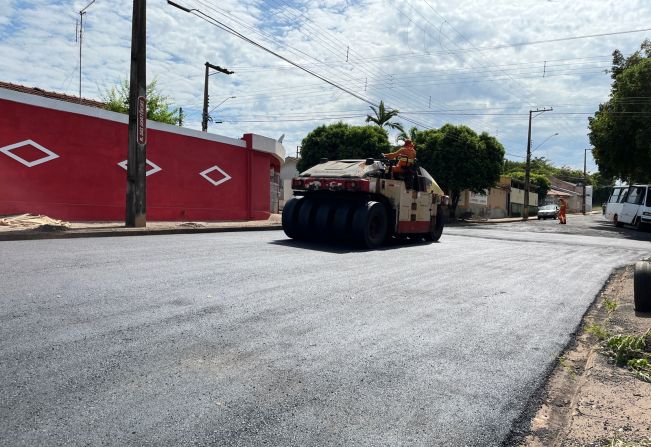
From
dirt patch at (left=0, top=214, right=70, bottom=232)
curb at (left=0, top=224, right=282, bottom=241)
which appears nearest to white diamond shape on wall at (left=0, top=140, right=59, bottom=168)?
dirt patch at (left=0, top=214, right=70, bottom=232)

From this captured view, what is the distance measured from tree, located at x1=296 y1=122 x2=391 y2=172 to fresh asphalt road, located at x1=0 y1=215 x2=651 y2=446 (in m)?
27.0

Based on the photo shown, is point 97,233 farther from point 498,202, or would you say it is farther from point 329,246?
point 498,202

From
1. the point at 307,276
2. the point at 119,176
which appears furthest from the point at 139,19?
the point at 307,276

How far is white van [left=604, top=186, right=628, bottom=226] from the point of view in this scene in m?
28.3

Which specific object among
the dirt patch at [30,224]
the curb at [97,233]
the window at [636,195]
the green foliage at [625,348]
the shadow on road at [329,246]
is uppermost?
the window at [636,195]

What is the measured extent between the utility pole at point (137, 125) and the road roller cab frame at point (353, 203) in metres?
4.40

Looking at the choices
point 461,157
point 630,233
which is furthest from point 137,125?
point 461,157

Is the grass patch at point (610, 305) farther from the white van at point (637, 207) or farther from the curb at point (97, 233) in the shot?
the white van at point (637, 207)

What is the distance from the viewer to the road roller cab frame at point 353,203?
35.8 feet

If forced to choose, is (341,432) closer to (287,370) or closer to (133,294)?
(287,370)

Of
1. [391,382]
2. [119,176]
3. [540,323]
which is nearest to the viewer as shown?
[391,382]

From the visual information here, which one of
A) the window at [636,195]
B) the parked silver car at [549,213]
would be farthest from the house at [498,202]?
the window at [636,195]

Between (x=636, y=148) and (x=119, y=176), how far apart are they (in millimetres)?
25486

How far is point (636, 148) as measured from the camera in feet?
88.9
